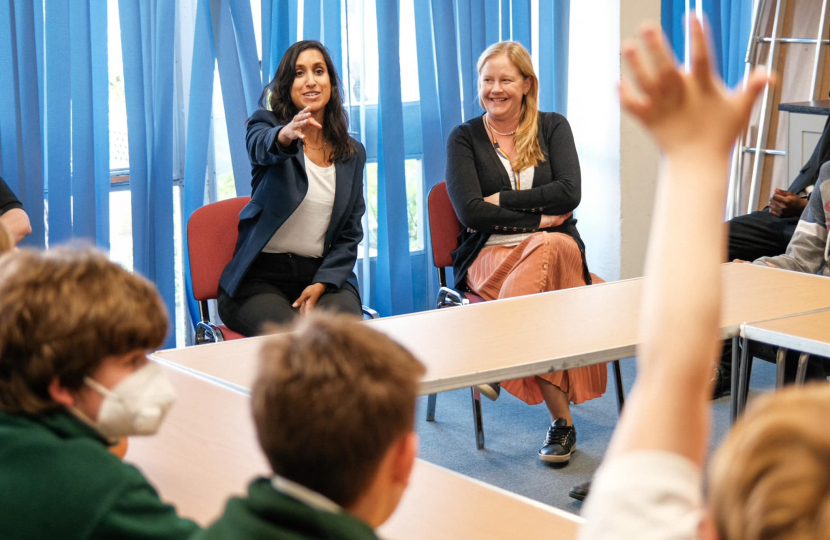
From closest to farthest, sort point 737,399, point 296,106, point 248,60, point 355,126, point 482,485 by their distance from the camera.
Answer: point 482,485, point 737,399, point 296,106, point 248,60, point 355,126

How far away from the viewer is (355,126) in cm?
390

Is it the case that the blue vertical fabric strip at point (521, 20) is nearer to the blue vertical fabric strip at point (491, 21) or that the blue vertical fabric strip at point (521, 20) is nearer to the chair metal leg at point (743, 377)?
the blue vertical fabric strip at point (491, 21)

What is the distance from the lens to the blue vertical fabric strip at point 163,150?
3.27 m

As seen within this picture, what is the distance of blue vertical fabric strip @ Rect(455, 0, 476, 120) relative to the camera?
3.99m

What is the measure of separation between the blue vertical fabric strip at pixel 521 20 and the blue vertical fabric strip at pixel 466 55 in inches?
10.4

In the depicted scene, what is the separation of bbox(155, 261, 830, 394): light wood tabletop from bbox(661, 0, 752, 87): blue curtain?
2.54 metres

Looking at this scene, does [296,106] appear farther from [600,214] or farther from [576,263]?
[600,214]

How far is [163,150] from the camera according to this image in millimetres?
3316

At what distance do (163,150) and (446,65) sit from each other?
53.8 inches

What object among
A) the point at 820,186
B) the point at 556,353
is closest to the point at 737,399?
the point at 556,353

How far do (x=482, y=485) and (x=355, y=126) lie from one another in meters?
2.86

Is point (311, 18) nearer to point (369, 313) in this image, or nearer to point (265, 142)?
point (265, 142)

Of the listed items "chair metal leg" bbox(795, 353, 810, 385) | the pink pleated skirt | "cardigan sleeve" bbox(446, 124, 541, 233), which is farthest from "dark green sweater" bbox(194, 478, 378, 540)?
"cardigan sleeve" bbox(446, 124, 541, 233)

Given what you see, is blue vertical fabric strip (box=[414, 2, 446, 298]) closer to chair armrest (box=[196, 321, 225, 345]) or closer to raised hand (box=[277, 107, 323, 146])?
raised hand (box=[277, 107, 323, 146])
